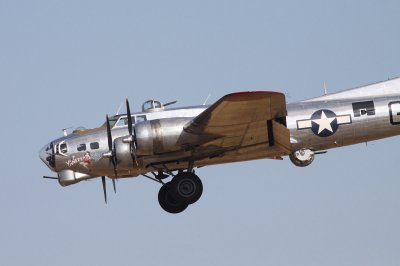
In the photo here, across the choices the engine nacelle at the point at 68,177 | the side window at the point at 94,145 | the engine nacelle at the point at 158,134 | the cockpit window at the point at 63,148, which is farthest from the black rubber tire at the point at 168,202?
the cockpit window at the point at 63,148

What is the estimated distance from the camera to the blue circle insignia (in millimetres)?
27516

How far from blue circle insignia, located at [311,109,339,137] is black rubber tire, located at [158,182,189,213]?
14.0 ft

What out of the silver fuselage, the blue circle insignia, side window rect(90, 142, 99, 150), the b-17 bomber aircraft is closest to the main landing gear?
the b-17 bomber aircraft

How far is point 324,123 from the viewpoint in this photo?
1085 inches

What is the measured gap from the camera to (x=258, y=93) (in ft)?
77.8

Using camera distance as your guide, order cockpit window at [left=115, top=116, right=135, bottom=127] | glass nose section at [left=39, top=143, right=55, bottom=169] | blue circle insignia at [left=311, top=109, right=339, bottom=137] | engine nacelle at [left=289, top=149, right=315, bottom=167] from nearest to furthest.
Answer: glass nose section at [left=39, top=143, right=55, bottom=169] → cockpit window at [left=115, top=116, right=135, bottom=127] → blue circle insignia at [left=311, top=109, right=339, bottom=137] → engine nacelle at [left=289, top=149, right=315, bottom=167]

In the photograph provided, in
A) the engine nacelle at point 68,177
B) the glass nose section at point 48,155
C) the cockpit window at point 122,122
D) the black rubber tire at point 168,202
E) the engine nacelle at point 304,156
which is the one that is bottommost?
the black rubber tire at point 168,202

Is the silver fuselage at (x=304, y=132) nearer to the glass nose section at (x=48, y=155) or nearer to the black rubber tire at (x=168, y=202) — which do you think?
the glass nose section at (x=48, y=155)

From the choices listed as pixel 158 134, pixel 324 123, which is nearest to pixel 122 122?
pixel 158 134

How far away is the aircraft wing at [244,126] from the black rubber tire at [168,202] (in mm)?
1420

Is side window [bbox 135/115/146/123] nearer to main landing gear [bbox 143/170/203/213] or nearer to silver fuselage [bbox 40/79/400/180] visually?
silver fuselage [bbox 40/79/400/180]

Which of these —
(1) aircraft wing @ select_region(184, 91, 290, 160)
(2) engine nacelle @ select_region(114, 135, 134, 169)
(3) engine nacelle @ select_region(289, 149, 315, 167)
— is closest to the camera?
(1) aircraft wing @ select_region(184, 91, 290, 160)

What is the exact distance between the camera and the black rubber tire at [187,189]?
87.0 feet

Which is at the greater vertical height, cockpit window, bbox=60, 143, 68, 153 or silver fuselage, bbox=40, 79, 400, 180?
cockpit window, bbox=60, 143, 68, 153
